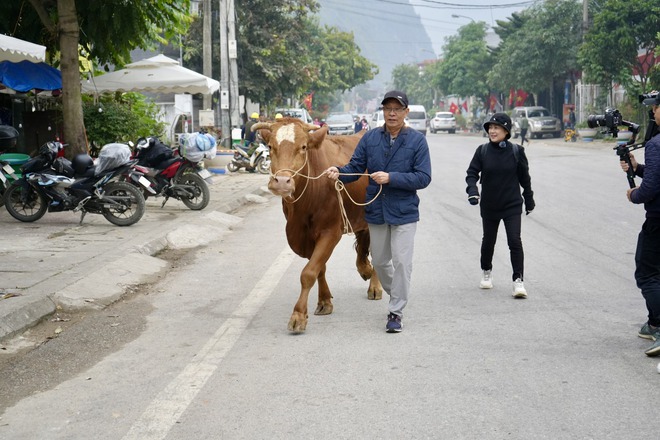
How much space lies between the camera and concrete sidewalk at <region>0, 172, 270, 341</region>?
7.89 metres

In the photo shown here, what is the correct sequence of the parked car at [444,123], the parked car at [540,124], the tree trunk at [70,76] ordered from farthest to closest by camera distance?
A: 1. the parked car at [444,123]
2. the parked car at [540,124]
3. the tree trunk at [70,76]

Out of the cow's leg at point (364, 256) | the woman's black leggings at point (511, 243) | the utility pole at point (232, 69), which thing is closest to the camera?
the woman's black leggings at point (511, 243)

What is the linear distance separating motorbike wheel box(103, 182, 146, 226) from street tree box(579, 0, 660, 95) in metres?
30.3

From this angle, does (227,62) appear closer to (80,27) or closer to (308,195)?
(80,27)

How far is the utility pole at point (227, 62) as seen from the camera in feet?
92.8

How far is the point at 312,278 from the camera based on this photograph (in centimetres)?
690

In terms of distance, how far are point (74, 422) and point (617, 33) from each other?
3832 centimetres

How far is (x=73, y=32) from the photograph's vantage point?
1483 cm

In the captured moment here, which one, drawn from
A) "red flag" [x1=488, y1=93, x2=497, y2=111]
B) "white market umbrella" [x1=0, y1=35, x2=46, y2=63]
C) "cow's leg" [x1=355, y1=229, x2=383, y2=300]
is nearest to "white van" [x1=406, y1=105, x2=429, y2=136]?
"red flag" [x1=488, y1=93, x2=497, y2=111]

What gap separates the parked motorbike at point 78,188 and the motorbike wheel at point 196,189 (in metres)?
2.05

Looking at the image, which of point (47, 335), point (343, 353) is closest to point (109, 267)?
point (47, 335)

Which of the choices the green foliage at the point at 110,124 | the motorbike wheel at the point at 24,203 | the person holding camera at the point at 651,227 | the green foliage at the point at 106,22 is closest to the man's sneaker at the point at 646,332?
the person holding camera at the point at 651,227

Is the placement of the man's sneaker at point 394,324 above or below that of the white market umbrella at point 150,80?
below

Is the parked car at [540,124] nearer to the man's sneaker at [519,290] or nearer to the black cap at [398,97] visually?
the man's sneaker at [519,290]
